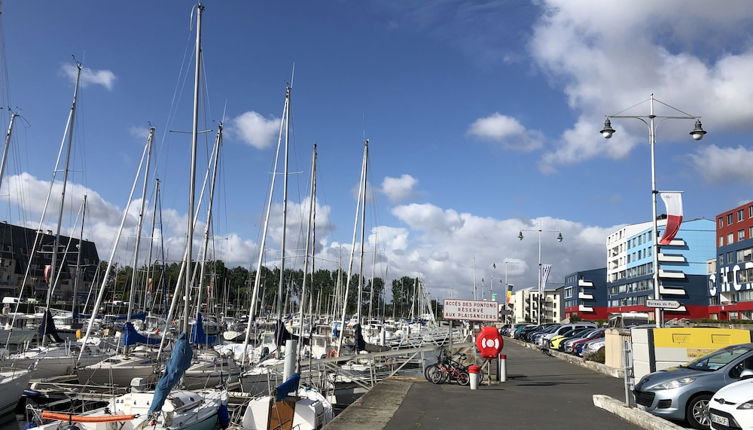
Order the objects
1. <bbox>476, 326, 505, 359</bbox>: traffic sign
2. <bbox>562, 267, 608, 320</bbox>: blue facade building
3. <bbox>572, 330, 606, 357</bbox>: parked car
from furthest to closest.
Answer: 1. <bbox>562, 267, 608, 320</bbox>: blue facade building
2. <bbox>572, 330, 606, 357</bbox>: parked car
3. <bbox>476, 326, 505, 359</bbox>: traffic sign

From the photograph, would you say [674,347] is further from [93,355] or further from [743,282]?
[743,282]

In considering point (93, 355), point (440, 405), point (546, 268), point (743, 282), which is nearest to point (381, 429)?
point (440, 405)

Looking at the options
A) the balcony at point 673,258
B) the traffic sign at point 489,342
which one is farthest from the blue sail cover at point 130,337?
the balcony at point 673,258

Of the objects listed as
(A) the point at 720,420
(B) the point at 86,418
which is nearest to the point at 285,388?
(B) the point at 86,418

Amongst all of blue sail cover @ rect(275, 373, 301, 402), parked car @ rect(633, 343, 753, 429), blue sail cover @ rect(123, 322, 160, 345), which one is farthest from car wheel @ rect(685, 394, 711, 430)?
blue sail cover @ rect(123, 322, 160, 345)

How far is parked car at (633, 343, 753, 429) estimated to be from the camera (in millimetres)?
11648

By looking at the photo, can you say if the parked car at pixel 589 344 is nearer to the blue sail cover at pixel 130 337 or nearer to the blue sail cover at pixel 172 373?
the blue sail cover at pixel 172 373

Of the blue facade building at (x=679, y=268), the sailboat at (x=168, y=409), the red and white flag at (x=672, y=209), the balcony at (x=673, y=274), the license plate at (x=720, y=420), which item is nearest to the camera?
the license plate at (x=720, y=420)

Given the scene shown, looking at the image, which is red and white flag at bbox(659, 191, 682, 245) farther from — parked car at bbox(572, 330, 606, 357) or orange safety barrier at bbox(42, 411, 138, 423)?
orange safety barrier at bbox(42, 411, 138, 423)

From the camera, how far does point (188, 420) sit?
1539 centimetres

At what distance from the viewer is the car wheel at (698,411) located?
1159 cm

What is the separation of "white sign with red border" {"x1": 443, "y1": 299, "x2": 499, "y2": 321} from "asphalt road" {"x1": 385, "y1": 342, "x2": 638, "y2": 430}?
2.49 metres

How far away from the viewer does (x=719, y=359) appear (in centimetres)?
1268

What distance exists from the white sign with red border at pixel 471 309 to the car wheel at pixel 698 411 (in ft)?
34.8
